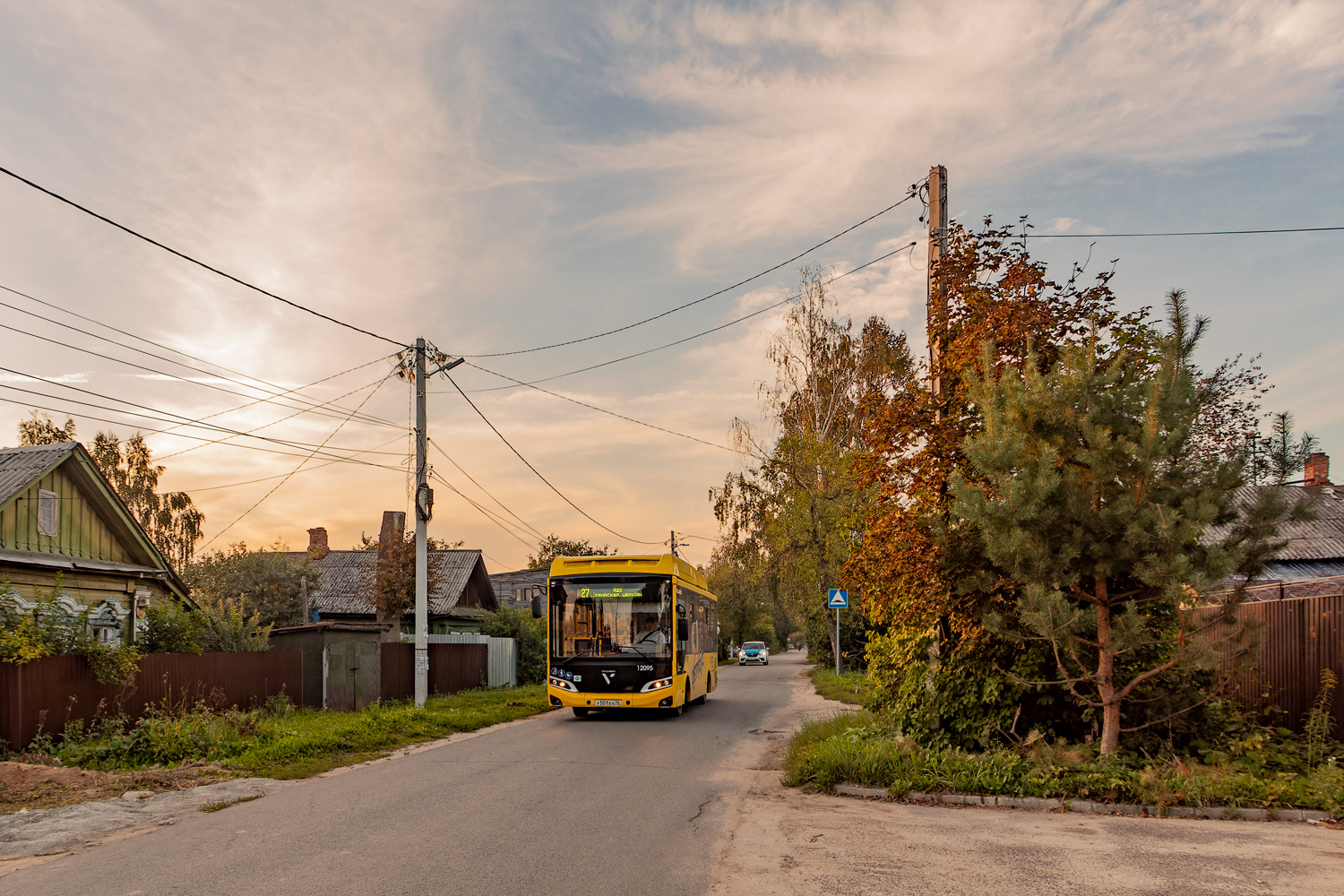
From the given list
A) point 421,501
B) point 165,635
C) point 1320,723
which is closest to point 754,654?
point 421,501

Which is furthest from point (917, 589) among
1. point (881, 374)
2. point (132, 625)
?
point (881, 374)

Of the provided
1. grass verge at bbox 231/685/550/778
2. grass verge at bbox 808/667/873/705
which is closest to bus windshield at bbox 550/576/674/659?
grass verge at bbox 231/685/550/778

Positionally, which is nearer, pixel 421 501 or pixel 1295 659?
pixel 1295 659

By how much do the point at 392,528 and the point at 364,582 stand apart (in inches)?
326

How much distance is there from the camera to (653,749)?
13.8m

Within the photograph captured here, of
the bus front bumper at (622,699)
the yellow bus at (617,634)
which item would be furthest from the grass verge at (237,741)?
the yellow bus at (617,634)

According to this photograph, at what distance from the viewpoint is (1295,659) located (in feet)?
36.1

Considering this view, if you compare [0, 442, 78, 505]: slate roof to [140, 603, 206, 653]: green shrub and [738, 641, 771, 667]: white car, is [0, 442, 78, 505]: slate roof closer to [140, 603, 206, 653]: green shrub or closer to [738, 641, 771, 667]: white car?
[140, 603, 206, 653]: green shrub

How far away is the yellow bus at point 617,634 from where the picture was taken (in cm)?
1839

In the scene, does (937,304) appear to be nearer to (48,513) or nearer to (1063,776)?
(1063,776)

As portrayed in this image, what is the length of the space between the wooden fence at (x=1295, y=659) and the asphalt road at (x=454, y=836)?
6.35 metres

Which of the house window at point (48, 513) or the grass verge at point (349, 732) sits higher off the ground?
the house window at point (48, 513)

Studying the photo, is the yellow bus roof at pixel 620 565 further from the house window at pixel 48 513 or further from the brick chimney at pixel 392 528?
the brick chimney at pixel 392 528

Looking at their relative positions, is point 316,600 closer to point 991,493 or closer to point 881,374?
point 881,374
